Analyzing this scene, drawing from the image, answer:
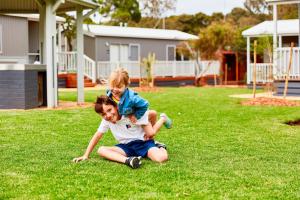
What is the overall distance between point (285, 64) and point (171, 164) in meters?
13.0

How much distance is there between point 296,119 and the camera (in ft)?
36.2

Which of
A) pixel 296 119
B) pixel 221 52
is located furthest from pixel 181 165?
pixel 221 52

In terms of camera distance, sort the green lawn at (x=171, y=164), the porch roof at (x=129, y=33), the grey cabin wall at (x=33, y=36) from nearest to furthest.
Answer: the green lawn at (x=171, y=164), the grey cabin wall at (x=33, y=36), the porch roof at (x=129, y=33)

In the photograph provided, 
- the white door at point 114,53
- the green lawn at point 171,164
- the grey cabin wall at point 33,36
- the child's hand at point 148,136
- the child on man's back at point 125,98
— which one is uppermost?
the grey cabin wall at point 33,36

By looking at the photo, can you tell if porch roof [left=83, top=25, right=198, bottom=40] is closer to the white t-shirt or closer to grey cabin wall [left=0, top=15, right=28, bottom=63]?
grey cabin wall [left=0, top=15, right=28, bottom=63]

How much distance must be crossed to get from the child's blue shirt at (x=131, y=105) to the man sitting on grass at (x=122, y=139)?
9cm

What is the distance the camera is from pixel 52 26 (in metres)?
13.8

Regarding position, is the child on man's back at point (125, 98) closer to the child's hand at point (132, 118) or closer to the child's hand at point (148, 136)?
the child's hand at point (132, 118)

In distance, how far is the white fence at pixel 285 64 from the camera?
18.1 meters

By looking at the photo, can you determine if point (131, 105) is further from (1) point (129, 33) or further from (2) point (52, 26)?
(1) point (129, 33)

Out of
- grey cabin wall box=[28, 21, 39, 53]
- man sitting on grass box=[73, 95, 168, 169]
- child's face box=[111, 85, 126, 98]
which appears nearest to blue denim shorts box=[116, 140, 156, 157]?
man sitting on grass box=[73, 95, 168, 169]

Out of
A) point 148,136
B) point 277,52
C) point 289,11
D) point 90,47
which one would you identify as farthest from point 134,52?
point 148,136

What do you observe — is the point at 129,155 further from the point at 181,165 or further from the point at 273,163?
the point at 273,163

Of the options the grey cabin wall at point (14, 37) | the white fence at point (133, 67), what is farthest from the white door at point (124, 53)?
the grey cabin wall at point (14, 37)
